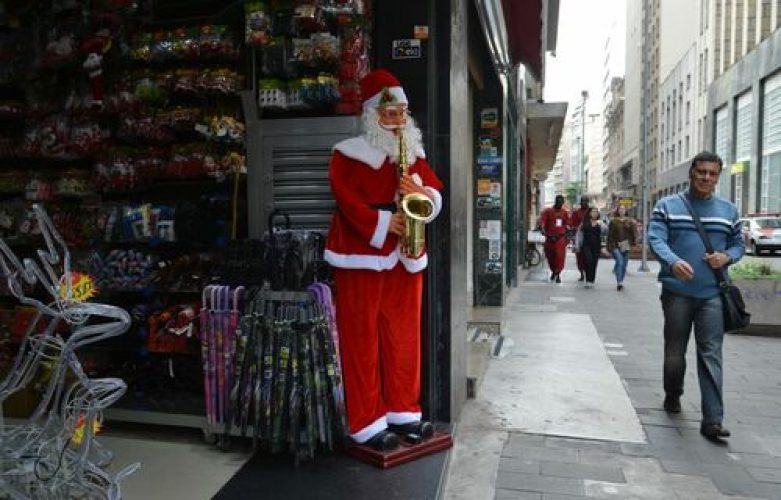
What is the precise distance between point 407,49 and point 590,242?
378 inches

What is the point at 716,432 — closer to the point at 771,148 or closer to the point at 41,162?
the point at 41,162

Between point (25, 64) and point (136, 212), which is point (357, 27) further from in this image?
point (25, 64)

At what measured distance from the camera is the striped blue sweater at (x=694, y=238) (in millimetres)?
4246

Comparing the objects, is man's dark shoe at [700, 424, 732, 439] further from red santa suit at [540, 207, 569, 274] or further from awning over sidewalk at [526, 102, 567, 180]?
awning over sidewalk at [526, 102, 567, 180]

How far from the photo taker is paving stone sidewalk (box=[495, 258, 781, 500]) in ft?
11.1

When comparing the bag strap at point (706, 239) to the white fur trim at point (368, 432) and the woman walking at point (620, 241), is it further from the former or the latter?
the woman walking at point (620, 241)

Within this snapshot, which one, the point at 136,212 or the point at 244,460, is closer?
the point at 244,460

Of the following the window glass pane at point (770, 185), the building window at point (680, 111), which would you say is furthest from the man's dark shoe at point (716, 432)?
the building window at point (680, 111)

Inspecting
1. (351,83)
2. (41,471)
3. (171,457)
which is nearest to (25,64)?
(351,83)

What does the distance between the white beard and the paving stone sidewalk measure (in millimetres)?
1858

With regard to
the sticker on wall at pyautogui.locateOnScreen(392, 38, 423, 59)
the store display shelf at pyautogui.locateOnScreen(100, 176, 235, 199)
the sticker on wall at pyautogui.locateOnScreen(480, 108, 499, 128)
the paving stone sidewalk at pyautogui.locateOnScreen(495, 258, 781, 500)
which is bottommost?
the paving stone sidewalk at pyautogui.locateOnScreen(495, 258, 781, 500)

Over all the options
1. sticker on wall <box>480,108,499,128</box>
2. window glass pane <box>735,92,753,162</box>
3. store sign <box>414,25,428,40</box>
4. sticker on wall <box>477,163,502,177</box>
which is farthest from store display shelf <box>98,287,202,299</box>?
window glass pane <box>735,92,753,162</box>

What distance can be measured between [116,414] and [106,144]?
1762 millimetres

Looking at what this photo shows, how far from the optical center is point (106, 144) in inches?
169
